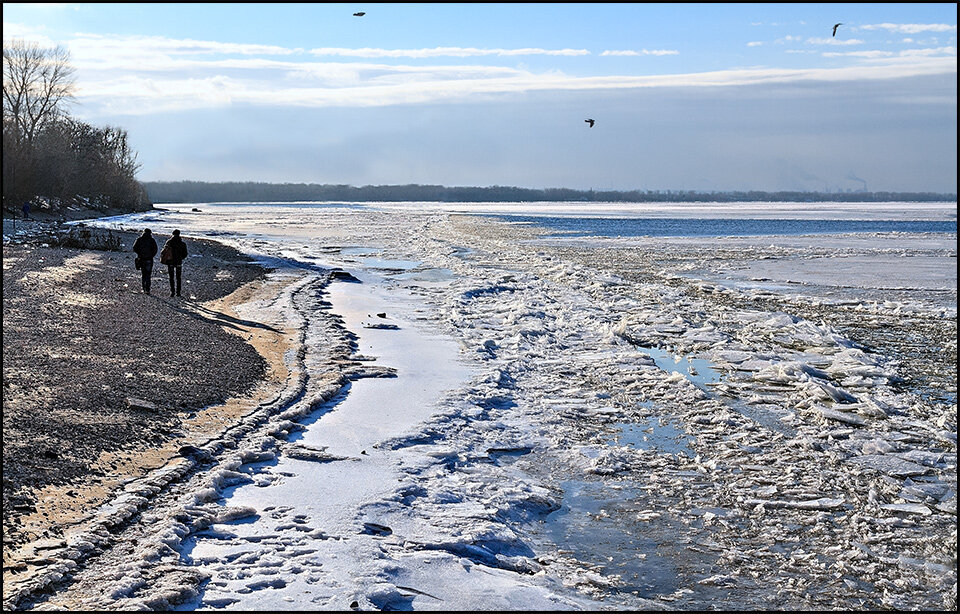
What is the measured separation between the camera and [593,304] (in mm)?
20531

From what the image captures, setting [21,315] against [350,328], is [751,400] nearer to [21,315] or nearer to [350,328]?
[350,328]

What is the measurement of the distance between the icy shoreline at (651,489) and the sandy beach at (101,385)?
3.25ft

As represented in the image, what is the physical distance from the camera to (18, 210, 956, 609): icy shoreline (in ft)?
19.5

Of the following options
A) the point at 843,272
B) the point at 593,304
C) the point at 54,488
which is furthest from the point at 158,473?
the point at 843,272

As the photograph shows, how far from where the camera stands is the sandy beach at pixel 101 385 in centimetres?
710

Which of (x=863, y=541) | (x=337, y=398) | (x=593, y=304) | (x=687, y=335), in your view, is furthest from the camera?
(x=593, y=304)

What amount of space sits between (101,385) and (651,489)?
21.6 feet

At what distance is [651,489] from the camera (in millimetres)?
8031

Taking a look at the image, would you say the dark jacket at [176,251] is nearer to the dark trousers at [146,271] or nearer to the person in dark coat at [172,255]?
the person in dark coat at [172,255]

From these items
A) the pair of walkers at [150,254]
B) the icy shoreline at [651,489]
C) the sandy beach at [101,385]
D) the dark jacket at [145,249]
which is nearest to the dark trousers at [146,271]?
the pair of walkers at [150,254]

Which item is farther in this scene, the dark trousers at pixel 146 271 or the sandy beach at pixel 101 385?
the dark trousers at pixel 146 271

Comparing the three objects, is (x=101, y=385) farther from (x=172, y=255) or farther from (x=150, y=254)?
(x=172, y=255)

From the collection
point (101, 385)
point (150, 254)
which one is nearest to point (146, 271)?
point (150, 254)

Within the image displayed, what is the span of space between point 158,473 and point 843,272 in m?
25.9
